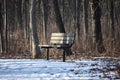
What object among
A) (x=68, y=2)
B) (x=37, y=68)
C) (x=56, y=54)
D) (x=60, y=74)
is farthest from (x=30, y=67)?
(x=68, y=2)

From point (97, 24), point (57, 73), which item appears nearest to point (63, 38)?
point (57, 73)

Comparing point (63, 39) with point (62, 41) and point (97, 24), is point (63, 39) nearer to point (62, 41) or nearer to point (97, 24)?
point (62, 41)

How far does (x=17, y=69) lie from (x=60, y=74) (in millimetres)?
2051

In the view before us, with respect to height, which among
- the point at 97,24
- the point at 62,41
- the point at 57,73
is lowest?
the point at 57,73

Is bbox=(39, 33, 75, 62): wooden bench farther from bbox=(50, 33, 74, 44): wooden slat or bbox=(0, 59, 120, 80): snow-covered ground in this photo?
bbox=(0, 59, 120, 80): snow-covered ground

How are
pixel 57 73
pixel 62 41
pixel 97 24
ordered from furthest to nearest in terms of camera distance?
pixel 97 24 → pixel 62 41 → pixel 57 73

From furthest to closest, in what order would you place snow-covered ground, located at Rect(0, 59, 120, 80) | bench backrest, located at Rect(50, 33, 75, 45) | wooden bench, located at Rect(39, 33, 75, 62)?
1. bench backrest, located at Rect(50, 33, 75, 45)
2. wooden bench, located at Rect(39, 33, 75, 62)
3. snow-covered ground, located at Rect(0, 59, 120, 80)

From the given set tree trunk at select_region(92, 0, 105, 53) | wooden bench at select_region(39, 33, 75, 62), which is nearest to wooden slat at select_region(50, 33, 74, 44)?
wooden bench at select_region(39, 33, 75, 62)

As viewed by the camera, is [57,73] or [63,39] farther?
[63,39]

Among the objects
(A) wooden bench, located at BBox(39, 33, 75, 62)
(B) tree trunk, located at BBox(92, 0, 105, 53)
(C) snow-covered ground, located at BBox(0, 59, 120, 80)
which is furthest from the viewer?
(B) tree trunk, located at BBox(92, 0, 105, 53)

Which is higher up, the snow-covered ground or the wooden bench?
the wooden bench

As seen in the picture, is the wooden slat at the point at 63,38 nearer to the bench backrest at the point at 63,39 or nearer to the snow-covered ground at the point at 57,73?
the bench backrest at the point at 63,39

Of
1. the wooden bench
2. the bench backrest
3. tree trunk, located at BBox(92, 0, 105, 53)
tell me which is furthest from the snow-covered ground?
tree trunk, located at BBox(92, 0, 105, 53)

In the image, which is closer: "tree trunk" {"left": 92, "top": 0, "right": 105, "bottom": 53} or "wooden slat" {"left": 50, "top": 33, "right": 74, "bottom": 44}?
"wooden slat" {"left": 50, "top": 33, "right": 74, "bottom": 44}
